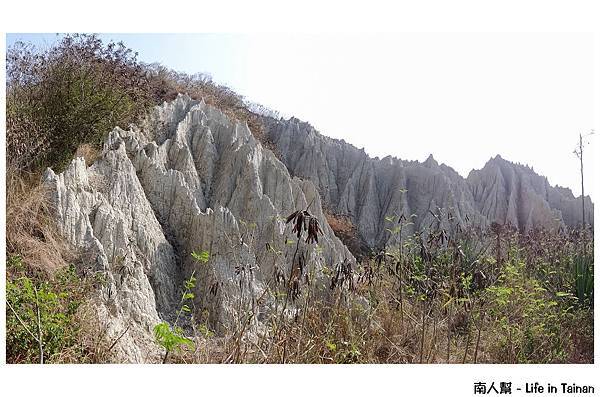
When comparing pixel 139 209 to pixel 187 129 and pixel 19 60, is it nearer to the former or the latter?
pixel 187 129

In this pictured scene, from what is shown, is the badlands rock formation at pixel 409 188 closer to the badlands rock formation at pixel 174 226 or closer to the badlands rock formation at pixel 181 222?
the badlands rock formation at pixel 181 222

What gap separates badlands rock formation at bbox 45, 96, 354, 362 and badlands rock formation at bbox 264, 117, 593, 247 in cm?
579

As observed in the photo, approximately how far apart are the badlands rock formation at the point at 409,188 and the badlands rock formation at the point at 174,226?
5.79 metres

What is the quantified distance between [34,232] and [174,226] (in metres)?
1.77

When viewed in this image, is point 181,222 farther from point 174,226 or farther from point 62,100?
point 62,100

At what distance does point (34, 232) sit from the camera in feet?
16.1

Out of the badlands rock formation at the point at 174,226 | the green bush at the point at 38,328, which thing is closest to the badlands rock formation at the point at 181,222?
the badlands rock formation at the point at 174,226

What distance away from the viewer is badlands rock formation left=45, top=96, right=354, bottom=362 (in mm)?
4875

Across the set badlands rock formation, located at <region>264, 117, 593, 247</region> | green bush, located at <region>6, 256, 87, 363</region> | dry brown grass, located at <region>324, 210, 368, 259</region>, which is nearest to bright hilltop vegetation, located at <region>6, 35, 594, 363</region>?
green bush, located at <region>6, 256, 87, 363</region>

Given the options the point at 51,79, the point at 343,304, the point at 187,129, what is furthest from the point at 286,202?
the point at 51,79

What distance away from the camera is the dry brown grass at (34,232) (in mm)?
4629

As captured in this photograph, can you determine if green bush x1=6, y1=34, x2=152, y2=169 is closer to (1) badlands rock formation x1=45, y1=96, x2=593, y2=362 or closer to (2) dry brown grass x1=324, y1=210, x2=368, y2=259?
(1) badlands rock formation x1=45, y1=96, x2=593, y2=362
